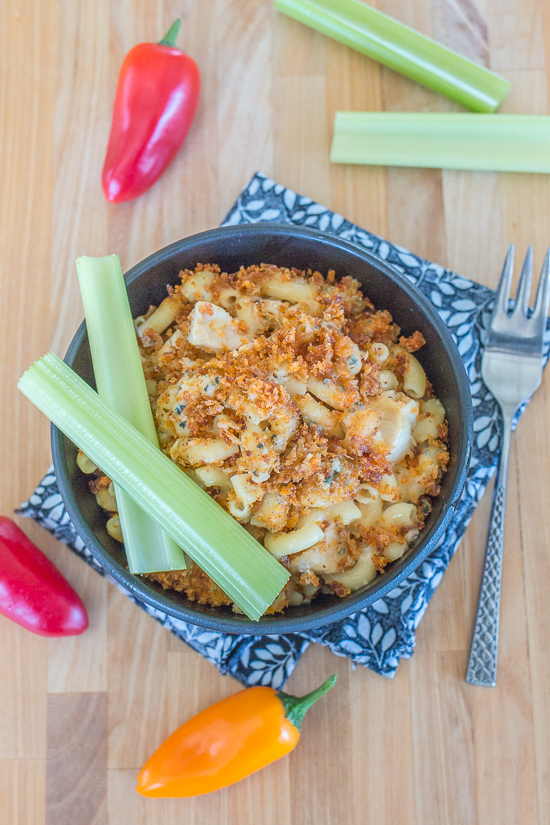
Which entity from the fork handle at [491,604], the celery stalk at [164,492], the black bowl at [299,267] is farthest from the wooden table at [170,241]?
the celery stalk at [164,492]

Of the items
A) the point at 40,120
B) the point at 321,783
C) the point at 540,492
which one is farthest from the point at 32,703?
the point at 40,120

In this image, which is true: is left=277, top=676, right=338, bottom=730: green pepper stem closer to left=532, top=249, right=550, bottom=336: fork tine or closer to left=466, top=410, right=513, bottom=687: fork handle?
left=466, top=410, right=513, bottom=687: fork handle

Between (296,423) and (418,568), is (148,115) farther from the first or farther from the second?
(418,568)

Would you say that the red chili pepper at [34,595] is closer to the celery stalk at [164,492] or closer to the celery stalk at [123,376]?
the celery stalk at [123,376]

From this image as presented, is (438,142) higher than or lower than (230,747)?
higher

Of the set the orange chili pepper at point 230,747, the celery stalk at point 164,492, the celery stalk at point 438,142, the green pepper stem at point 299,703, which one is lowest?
the orange chili pepper at point 230,747

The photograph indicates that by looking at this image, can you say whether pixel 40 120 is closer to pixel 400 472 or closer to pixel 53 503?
pixel 53 503

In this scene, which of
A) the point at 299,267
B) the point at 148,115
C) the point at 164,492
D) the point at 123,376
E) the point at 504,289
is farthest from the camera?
the point at 148,115

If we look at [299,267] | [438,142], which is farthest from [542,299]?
[299,267]
